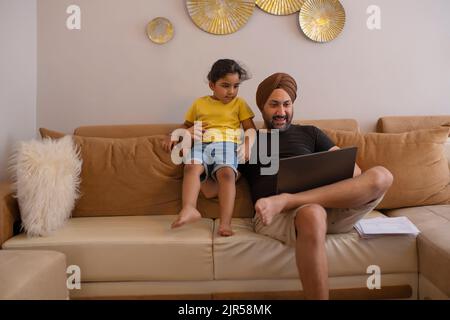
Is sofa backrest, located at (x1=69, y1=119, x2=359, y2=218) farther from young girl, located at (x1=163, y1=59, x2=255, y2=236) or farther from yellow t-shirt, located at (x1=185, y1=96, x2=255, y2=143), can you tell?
yellow t-shirt, located at (x1=185, y1=96, x2=255, y2=143)

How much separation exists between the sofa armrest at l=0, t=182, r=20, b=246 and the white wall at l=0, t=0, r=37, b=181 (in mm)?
564

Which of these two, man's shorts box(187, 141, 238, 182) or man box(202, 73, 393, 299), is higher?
man's shorts box(187, 141, 238, 182)

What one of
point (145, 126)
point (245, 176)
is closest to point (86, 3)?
point (145, 126)

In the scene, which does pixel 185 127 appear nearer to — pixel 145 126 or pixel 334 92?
pixel 145 126

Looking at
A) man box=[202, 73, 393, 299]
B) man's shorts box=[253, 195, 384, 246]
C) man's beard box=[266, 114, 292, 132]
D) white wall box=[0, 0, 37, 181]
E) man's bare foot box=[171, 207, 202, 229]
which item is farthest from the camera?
white wall box=[0, 0, 37, 181]

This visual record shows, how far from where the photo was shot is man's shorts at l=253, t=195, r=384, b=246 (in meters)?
1.41

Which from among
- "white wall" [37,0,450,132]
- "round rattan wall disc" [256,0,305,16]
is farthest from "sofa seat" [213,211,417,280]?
"round rattan wall disc" [256,0,305,16]

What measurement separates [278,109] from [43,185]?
3.54ft

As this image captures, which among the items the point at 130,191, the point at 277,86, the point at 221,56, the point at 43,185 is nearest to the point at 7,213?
the point at 43,185

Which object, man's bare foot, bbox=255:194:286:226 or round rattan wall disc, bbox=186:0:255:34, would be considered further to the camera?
round rattan wall disc, bbox=186:0:255:34

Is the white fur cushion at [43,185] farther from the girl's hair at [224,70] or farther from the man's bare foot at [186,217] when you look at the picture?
the girl's hair at [224,70]

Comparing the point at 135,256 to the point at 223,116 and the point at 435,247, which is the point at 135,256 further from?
the point at 435,247
